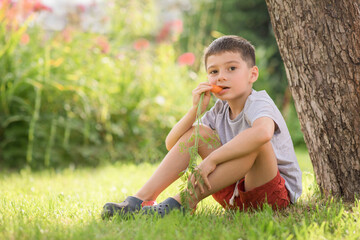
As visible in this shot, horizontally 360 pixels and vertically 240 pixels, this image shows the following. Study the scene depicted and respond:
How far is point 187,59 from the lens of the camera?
5.03 metres

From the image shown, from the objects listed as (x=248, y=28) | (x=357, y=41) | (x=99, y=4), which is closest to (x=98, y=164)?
(x=99, y=4)

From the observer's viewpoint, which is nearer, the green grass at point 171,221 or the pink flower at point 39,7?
the green grass at point 171,221

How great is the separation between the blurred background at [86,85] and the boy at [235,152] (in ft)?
6.70

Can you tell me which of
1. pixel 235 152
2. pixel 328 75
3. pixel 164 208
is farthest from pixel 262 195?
pixel 328 75

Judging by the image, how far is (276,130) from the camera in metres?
2.10

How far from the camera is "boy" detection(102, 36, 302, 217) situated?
194 centimetres

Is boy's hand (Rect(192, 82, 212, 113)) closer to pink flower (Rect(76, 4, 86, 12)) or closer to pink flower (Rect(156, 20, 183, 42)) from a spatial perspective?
pink flower (Rect(156, 20, 183, 42))

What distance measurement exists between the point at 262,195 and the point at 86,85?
8.78ft

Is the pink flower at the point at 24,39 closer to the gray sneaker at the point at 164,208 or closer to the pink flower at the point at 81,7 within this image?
the pink flower at the point at 81,7

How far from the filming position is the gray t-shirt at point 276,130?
2.02 metres

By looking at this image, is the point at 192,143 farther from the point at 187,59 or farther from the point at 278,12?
the point at 187,59

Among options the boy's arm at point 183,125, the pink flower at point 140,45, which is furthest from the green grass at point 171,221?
the pink flower at point 140,45

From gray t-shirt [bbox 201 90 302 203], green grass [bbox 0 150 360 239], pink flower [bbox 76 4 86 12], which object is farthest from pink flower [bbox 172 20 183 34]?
gray t-shirt [bbox 201 90 302 203]

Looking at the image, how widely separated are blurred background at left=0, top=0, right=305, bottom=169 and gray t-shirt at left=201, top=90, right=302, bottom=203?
80.9 inches
